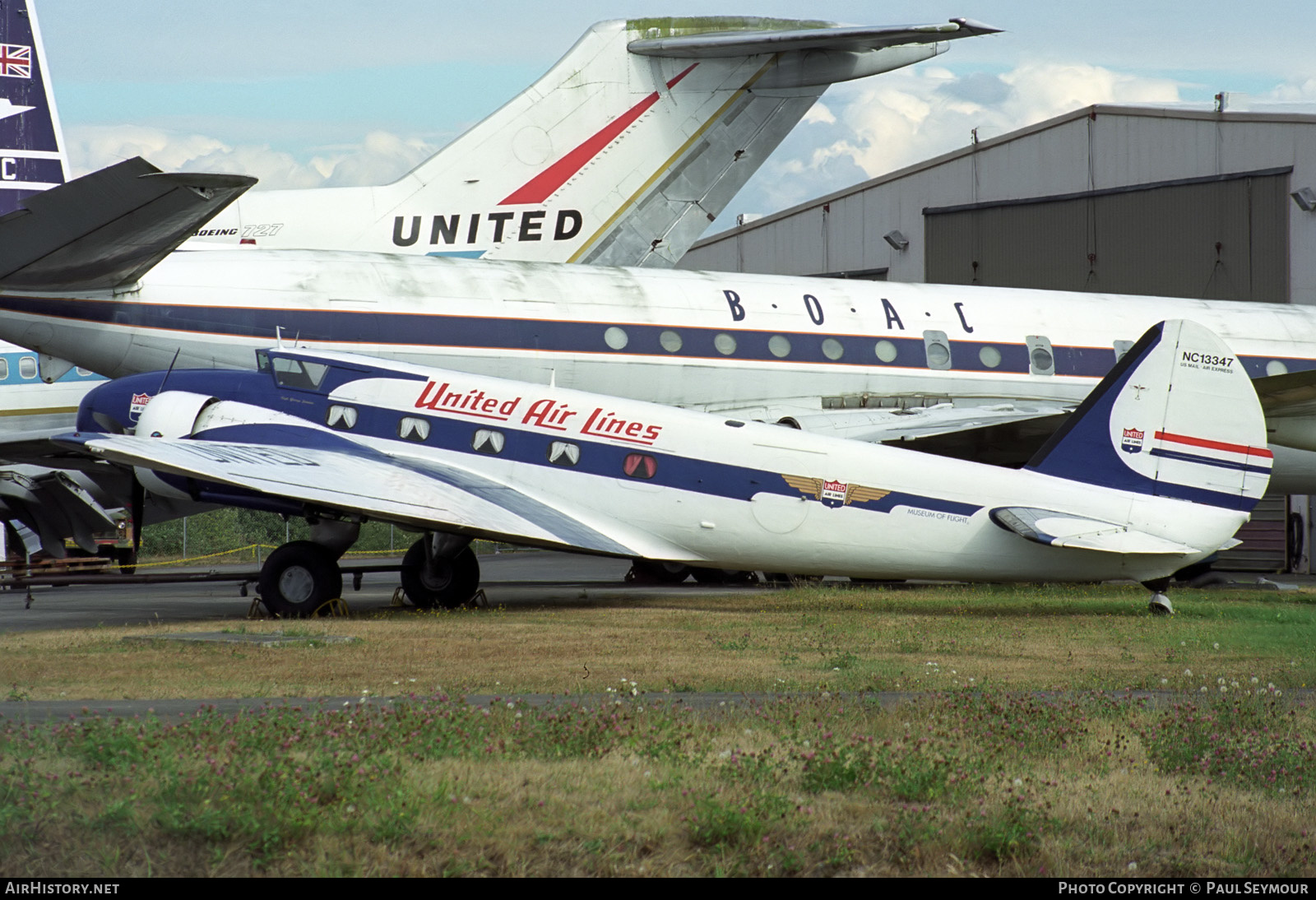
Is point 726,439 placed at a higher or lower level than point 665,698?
higher

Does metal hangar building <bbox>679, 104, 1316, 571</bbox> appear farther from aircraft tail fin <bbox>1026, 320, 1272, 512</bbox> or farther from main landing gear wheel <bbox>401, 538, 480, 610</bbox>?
main landing gear wheel <bbox>401, 538, 480, 610</bbox>

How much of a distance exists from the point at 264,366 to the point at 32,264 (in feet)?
13.1

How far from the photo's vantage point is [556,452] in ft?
62.3

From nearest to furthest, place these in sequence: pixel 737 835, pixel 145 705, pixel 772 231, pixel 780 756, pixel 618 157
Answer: pixel 737 835 → pixel 780 756 → pixel 145 705 → pixel 618 157 → pixel 772 231

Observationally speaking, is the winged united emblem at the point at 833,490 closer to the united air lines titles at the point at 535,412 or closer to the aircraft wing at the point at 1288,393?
the united air lines titles at the point at 535,412

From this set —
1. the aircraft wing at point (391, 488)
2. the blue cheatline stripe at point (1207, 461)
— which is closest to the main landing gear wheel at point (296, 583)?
the aircraft wing at point (391, 488)

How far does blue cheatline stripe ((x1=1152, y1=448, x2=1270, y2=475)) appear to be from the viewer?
1819cm

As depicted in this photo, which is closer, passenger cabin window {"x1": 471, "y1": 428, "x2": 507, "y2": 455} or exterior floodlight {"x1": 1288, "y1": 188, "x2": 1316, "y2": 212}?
passenger cabin window {"x1": 471, "y1": 428, "x2": 507, "y2": 455}

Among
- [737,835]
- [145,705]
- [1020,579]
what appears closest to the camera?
[737,835]

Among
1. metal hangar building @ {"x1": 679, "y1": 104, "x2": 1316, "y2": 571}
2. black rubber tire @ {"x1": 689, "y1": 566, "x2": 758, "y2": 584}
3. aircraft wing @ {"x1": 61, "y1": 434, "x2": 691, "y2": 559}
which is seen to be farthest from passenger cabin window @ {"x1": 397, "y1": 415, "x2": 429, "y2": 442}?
metal hangar building @ {"x1": 679, "y1": 104, "x2": 1316, "y2": 571}

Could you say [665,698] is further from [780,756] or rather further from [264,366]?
[264,366]

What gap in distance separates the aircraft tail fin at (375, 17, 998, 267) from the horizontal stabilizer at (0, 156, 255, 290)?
24.6ft

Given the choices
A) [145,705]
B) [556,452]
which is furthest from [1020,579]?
[145,705]

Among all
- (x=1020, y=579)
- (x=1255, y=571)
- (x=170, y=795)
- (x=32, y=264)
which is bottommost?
(x=1255, y=571)
